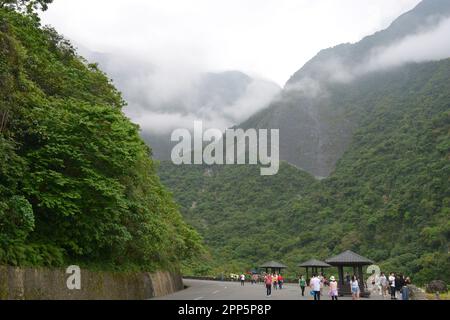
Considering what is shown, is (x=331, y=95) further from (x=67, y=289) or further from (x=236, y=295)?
(x=67, y=289)

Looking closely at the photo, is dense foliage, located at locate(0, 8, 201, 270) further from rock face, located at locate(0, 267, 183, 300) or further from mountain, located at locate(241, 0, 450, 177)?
mountain, located at locate(241, 0, 450, 177)

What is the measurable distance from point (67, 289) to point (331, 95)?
150 m

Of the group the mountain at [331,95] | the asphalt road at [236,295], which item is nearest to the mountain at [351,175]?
the mountain at [331,95]

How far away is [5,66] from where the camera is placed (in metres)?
14.3

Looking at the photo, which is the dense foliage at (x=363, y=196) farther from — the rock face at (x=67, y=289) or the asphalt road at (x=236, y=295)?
the rock face at (x=67, y=289)

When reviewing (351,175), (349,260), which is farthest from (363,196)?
(349,260)

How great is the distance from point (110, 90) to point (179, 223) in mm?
14952

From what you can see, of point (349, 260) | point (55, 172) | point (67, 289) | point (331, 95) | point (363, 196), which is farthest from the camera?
point (331, 95)

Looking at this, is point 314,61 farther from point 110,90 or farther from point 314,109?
point 110,90

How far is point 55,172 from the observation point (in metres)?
14.9

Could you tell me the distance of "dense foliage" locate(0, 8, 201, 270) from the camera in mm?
14148

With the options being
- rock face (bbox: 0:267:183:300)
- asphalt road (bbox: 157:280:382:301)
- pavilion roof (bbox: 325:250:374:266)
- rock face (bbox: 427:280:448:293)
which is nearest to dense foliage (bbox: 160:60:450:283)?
rock face (bbox: 427:280:448:293)

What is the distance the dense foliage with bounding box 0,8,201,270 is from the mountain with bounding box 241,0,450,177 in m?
104
